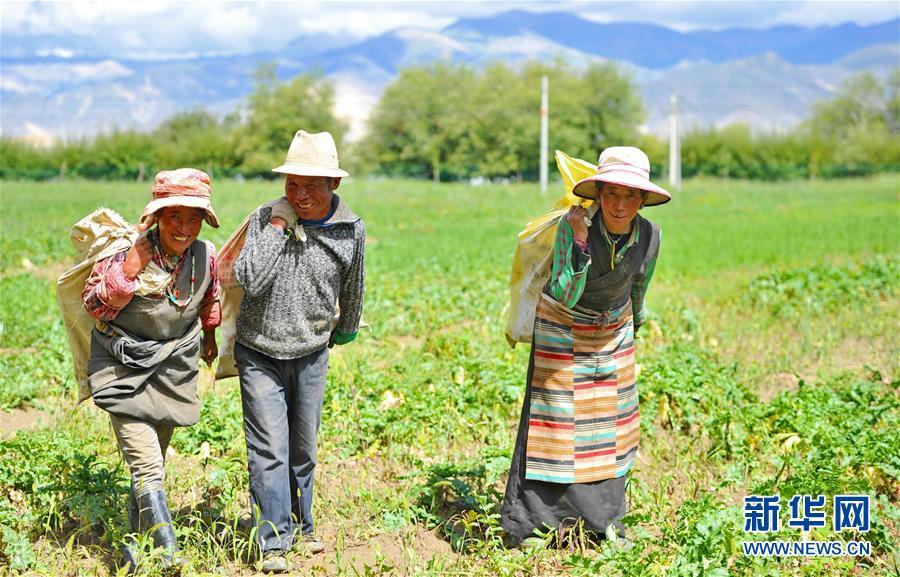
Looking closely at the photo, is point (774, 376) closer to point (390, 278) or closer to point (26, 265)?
point (390, 278)

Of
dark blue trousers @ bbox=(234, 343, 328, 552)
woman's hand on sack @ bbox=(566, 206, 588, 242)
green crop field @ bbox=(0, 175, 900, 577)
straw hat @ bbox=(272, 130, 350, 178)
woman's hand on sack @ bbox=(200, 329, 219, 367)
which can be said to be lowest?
green crop field @ bbox=(0, 175, 900, 577)

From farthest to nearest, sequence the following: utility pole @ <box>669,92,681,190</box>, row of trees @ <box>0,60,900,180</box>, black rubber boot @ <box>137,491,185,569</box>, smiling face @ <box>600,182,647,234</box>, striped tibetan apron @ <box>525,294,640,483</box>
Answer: row of trees @ <box>0,60,900,180</box>
utility pole @ <box>669,92,681,190</box>
striped tibetan apron @ <box>525,294,640,483</box>
smiling face @ <box>600,182,647,234</box>
black rubber boot @ <box>137,491,185,569</box>

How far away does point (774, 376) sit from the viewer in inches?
303

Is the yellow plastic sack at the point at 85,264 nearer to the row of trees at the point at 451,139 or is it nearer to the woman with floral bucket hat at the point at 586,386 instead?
the woman with floral bucket hat at the point at 586,386

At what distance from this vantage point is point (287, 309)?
4.22 metres

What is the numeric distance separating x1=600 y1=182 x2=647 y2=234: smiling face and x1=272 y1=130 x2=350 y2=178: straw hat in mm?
1145

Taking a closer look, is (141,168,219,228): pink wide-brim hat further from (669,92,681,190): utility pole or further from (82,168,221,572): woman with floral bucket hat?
(669,92,681,190): utility pole

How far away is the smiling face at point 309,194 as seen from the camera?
4.15 metres

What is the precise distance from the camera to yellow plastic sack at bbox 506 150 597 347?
445 cm

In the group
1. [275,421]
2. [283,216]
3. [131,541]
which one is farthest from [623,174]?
[131,541]

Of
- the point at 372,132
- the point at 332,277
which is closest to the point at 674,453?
the point at 332,277

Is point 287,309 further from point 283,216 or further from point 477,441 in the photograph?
point 477,441

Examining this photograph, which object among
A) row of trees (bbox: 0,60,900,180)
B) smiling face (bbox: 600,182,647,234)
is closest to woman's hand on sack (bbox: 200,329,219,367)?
smiling face (bbox: 600,182,647,234)

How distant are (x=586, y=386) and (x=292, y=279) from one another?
4.65ft
